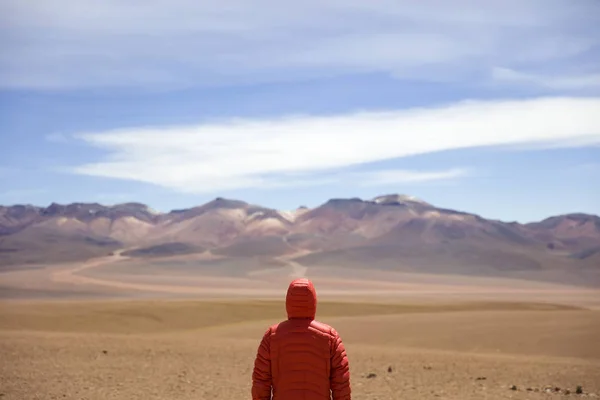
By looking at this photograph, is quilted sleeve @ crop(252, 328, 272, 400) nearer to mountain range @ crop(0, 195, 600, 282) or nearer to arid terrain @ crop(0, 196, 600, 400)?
arid terrain @ crop(0, 196, 600, 400)

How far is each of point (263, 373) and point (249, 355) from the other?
12006 millimetres

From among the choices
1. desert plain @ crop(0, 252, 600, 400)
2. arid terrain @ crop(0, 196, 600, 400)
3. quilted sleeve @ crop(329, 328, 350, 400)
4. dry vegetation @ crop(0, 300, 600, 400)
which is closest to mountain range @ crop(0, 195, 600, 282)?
arid terrain @ crop(0, 196, 600, 400)

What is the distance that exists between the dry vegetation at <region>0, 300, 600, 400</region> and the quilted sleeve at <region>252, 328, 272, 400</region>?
23.4ft

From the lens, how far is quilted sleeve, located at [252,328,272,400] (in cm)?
494

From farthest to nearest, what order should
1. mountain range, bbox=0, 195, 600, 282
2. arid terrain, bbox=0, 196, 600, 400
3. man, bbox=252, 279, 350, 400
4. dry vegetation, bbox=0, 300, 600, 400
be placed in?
mountain range, bbox=0, 195, 600, 282, arid terrain, bbox=0, 196, 600, 400, dry vegetation, bbox=0, 300, 600, 400, man, bbox=252, 279, 350, 400

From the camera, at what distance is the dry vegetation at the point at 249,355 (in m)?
12.5

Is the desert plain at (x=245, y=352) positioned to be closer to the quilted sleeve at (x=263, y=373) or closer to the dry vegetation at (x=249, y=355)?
the dry vegetation at (x=249, y=355)

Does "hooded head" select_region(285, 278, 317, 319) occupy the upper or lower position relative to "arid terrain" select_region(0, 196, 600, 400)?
upper

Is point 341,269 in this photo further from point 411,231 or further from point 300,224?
point 300,224

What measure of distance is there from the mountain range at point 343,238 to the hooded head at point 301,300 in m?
97.7

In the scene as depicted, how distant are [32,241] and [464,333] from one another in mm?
136248

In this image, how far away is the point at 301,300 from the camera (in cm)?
492

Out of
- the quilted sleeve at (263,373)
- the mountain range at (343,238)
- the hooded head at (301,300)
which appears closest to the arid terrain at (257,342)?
the quilted sleeve at (263,373)

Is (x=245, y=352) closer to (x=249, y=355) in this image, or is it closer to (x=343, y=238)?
(x=249, y=355)
